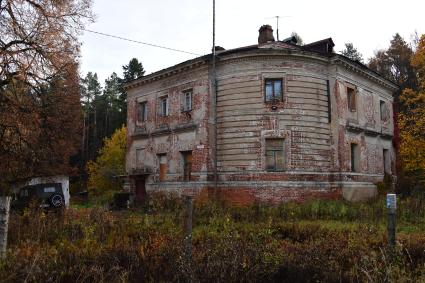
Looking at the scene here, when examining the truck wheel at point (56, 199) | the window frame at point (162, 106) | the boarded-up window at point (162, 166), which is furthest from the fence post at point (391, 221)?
the window frame at point (162, 106)

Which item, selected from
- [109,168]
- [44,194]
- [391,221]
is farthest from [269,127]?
[109,168]

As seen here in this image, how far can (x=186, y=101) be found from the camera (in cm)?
2452

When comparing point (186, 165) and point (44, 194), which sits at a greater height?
point (186, 165)

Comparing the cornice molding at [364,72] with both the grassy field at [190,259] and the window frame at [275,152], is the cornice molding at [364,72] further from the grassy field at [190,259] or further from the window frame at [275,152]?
the grassy field at [190,259]

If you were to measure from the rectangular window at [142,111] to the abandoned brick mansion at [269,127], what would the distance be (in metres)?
2.87

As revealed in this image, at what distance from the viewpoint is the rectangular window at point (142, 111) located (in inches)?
1090

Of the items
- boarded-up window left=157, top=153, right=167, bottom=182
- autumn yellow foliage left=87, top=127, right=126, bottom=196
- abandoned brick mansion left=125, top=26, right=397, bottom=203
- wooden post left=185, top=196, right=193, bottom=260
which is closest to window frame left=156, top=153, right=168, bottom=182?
boarded-up window left=157, top=153, right=167, bottom=182

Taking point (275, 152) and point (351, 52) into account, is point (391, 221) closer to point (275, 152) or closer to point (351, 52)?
point (275, 152)

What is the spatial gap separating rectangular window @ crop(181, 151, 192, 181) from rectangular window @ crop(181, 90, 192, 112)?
253 centimetres

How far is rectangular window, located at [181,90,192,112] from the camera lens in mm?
24188

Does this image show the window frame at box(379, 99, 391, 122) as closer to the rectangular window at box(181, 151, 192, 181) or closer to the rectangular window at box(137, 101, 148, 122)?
the rectangular window at box(181, 151, 192, 181)

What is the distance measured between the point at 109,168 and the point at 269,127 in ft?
88.1

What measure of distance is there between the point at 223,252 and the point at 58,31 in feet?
51.6

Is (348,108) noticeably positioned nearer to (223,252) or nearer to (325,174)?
(325,174)
